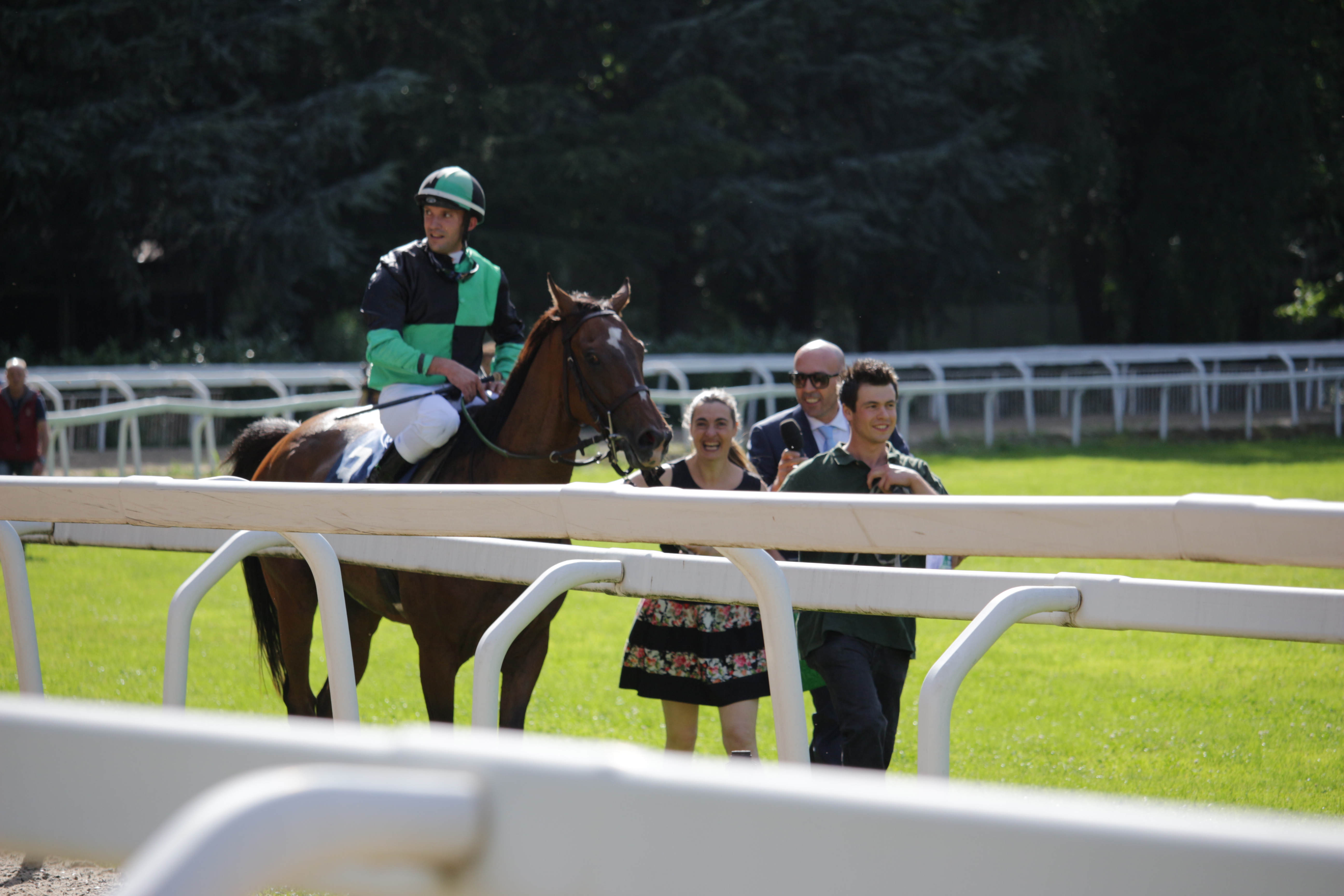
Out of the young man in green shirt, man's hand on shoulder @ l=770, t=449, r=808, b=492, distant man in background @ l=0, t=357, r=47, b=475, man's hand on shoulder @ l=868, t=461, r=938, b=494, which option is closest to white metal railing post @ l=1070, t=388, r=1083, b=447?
distant man in background @ l=0, t=357, r=47, b=475

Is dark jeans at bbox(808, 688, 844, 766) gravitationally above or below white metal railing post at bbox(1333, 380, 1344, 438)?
below

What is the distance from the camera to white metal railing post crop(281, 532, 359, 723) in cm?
266

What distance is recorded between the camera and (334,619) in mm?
2707

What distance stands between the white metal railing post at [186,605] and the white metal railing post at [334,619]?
41mm

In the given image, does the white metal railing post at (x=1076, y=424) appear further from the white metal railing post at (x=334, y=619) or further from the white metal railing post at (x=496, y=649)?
the white metal railing post at (x=496, y=649)

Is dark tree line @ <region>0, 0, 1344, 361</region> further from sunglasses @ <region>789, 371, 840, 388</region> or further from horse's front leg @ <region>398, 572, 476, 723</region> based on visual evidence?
horse's front leg @ <region>398, 572, 476, 723</region>

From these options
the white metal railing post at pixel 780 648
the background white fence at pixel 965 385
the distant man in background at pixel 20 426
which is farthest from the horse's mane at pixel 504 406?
the background white fence at pixel 965 385

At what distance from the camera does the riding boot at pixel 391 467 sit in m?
4.69

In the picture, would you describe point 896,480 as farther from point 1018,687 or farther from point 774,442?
point 1018,687

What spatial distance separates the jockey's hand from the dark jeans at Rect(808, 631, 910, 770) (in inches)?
63.1

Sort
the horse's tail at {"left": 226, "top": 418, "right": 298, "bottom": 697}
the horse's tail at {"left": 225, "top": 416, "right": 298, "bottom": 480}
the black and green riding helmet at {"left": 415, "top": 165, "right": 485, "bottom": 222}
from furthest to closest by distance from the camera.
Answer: the horse's tail at {"left": 225, "top": 416, "right": 298, "bottom": 480} → the horse's tail at {"left": 226, "top": 418, "right": 298, "bottom": 697} → the black and green riding helmet at {"left": 415, "top": 165, "right": 485, "bottom": 222}

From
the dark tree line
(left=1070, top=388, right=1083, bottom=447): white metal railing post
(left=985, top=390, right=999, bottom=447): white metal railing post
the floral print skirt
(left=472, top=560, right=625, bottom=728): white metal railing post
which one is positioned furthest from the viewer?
the dark tree line

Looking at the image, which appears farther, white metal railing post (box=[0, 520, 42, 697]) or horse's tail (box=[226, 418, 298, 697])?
horse's tail (box=[226, 418, 298, 697])

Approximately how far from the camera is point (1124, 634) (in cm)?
809
